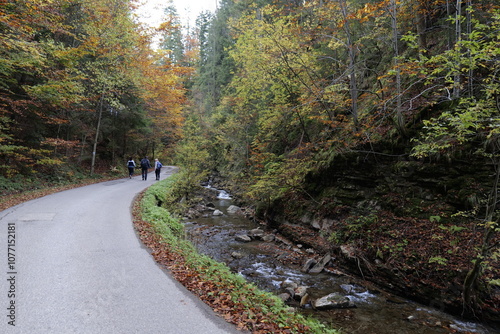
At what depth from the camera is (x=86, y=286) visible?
4406 mm

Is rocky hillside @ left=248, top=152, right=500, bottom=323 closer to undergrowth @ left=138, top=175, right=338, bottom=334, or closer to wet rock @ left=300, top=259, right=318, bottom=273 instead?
wet rock @ left=300, top=259, right=318, bottom=273

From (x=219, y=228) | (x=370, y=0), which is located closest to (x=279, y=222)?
(x=219, y=228)

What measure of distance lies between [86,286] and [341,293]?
251 inches

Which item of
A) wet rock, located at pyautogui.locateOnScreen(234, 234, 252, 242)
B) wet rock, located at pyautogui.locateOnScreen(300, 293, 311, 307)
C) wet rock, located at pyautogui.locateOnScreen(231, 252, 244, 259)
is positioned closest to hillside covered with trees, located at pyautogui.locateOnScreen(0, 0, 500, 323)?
wet rock, located at pyautogui.locateOnScreen(234, 234, 252, 242)

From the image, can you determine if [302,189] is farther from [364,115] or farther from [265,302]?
[265,302]

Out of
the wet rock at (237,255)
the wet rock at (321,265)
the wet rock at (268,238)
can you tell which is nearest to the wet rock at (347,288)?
the wet rock at (321,265)

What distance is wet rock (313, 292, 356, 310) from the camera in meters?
6.39

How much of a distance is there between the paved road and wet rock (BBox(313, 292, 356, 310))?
363 cm

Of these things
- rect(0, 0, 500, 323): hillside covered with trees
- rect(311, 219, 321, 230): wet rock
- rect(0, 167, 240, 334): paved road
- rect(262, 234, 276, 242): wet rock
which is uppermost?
rect(0, 0, 500, 323): hillside covered with trees

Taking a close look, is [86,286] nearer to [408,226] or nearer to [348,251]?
[348,251]

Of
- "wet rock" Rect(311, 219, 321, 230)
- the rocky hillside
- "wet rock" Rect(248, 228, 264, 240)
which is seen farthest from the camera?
"wet rock" Rect(248, 228, 264, 240)

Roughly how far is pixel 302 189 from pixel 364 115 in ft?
14.5

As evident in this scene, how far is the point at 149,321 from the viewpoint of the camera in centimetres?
364

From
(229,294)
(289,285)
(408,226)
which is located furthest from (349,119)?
(229,294)
